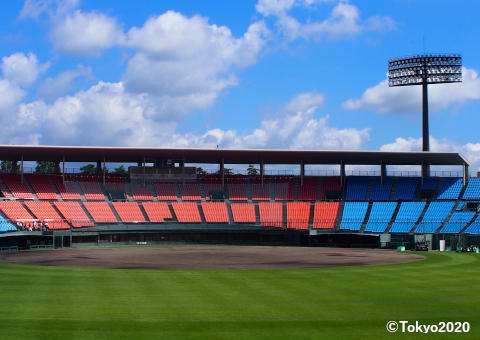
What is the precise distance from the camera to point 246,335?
63.2ft

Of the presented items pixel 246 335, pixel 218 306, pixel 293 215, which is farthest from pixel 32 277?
pixel 293 215

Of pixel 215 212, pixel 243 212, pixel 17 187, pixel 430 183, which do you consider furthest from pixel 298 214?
pixel 17 187

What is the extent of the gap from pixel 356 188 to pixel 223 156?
24.2 metres

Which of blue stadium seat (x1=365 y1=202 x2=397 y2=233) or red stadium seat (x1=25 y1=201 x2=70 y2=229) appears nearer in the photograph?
red stadium seat (x1=25 y1=201 x2=70 y2=229)

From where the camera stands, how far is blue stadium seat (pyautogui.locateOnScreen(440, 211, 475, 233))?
2938 inches

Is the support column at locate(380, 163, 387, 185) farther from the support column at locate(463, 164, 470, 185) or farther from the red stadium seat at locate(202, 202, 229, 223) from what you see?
the red stadium seat at locate(202, 202, 229, 223)

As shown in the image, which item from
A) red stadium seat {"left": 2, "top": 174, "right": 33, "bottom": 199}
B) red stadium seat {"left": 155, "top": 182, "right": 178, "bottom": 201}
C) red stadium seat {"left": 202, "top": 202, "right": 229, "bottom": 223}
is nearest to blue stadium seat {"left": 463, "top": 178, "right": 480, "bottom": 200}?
red stadium seat {"left": 202, "top": 202, "right": 229, "bottom": 223}

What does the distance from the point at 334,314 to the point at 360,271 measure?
18.5 meters

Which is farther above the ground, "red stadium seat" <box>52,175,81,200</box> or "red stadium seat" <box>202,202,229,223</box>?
"red stadium seat" <box>52,175,81,200</box>

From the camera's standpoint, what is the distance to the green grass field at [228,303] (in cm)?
1983

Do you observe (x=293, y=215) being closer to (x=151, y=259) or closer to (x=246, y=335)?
(x=151, y=259)

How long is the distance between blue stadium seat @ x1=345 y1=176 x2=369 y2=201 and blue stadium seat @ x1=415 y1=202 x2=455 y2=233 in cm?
1165

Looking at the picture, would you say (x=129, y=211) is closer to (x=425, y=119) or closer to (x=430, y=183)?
(x=430, y=183)

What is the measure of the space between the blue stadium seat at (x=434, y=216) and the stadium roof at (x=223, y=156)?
8.26 meters
